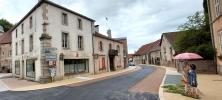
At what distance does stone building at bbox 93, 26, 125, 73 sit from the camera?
27.7 metres

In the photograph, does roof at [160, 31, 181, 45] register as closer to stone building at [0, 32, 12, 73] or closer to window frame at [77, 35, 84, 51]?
window frame at [77, 35, 84, 51]

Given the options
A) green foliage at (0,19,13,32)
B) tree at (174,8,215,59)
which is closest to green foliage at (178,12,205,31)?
tree at (174,8,215,59)

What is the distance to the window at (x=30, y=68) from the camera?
2108cm

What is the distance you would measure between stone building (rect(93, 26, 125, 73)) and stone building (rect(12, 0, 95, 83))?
5.09 ft

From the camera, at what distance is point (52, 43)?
19.7m

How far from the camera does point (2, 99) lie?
1085 centimetres

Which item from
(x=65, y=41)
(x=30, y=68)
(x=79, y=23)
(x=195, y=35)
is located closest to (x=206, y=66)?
(x=195, y=35)

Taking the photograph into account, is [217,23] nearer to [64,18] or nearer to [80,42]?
[80,42]

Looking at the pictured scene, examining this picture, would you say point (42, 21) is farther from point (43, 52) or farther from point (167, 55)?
point (167, 55)

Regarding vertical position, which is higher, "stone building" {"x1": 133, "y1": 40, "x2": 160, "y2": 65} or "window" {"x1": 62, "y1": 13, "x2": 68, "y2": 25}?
"window" {"x1": 62, "y1": 13, "x2": 68, "y2": 25}

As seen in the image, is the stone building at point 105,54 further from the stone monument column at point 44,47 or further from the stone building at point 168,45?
the stone building at point 168,45

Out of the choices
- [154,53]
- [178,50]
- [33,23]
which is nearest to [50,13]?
[33,23]

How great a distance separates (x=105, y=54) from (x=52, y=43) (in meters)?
12.4

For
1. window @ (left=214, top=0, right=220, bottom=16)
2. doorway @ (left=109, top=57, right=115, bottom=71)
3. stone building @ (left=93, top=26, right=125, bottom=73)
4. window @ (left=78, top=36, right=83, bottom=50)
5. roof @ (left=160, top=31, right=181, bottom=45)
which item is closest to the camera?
window @ (left=214, top=0, right=220, bottom=16)
